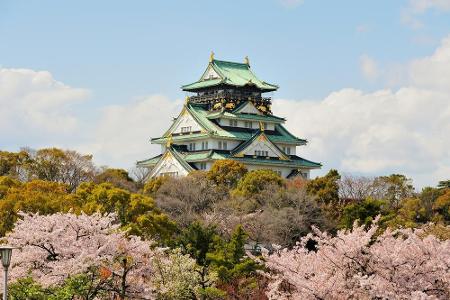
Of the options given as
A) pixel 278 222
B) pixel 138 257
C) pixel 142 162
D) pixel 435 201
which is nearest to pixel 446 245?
pixel 138 257

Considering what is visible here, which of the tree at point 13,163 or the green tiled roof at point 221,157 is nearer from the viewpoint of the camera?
the tree at point 13,163

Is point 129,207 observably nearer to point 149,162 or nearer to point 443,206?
point 443,206

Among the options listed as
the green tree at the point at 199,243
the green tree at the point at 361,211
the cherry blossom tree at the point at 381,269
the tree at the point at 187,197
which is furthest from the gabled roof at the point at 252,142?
the cherry blossom tree at the point at 381,269

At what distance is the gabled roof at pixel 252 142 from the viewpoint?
251 ft

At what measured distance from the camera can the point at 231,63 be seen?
88.2 m

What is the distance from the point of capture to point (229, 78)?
84.6m

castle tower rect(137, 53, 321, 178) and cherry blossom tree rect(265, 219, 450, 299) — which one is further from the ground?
castle tower rect(137, 53, 321, 178)

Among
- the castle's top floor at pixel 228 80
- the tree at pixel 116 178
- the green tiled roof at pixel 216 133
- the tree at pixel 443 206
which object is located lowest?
the tree at pixel 443 206

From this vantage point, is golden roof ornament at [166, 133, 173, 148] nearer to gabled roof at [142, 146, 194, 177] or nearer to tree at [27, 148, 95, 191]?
gabled roof at [142, 146, 194, 177]

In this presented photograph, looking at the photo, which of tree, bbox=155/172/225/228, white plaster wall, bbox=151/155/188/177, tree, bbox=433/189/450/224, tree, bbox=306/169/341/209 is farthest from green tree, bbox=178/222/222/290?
white plaster wall, bbox=151/155/188/177

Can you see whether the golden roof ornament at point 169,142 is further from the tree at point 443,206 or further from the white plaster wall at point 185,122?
the tree at point 443,206

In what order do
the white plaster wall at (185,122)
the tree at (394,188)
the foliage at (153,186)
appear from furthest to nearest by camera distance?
the white plaster wall at (185,122) → the tree at (394,188) → the foliage at (153,186)

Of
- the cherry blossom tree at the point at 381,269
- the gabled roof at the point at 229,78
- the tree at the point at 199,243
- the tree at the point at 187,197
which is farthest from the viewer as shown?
the gabled roof at the point at 229,78

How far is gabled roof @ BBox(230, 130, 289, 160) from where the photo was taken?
7650 centimetres
